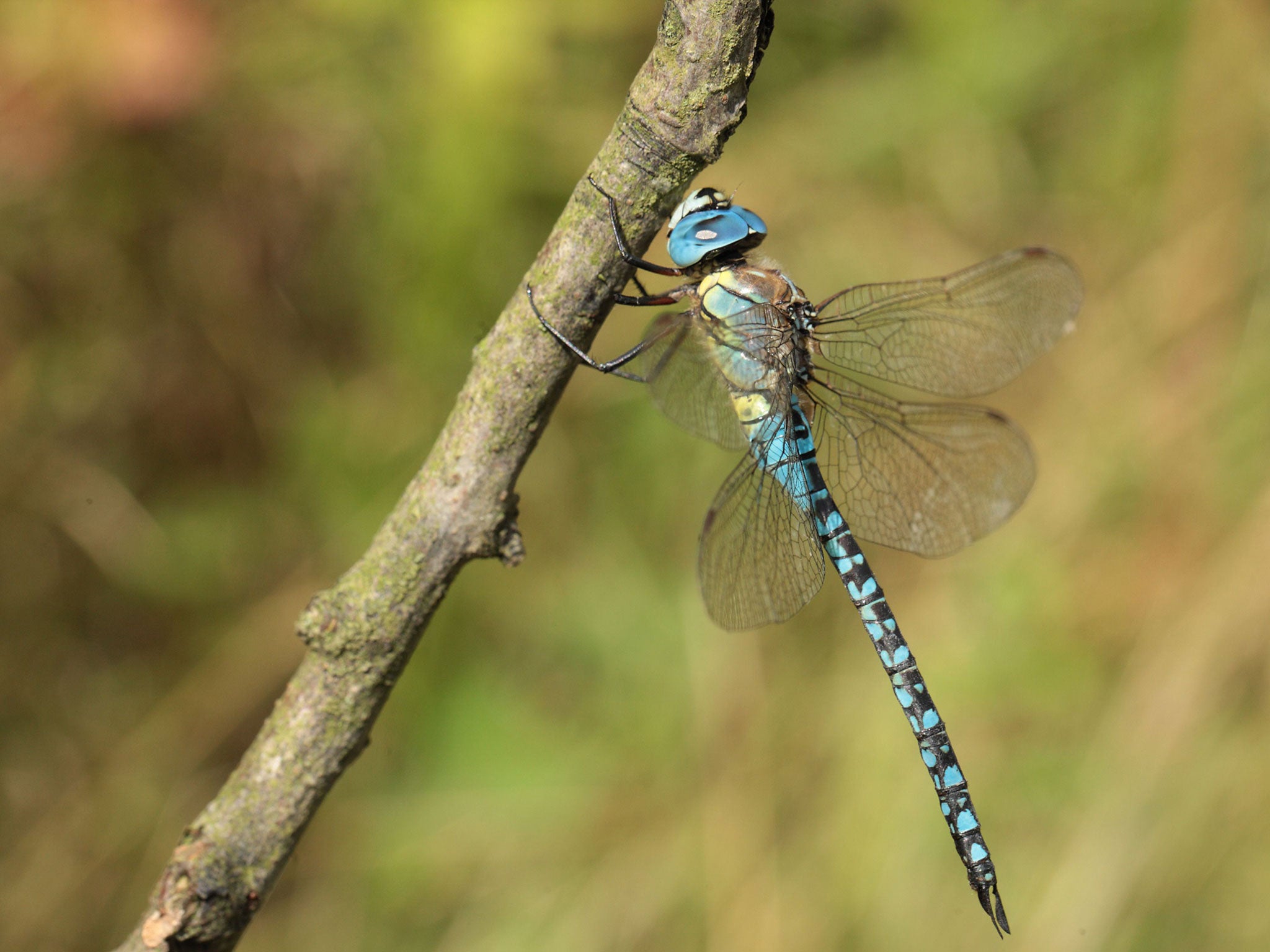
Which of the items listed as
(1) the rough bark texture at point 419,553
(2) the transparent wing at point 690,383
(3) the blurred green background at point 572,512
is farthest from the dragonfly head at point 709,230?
(3) the blurred green background at point 572,512

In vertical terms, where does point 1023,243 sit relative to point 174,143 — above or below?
below

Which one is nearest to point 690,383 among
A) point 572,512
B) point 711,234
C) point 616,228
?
point 711,234

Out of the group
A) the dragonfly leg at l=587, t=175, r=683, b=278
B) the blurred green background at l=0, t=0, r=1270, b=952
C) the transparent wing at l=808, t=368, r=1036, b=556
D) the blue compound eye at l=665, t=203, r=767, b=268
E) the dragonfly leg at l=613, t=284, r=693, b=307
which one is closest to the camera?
the dragonfly leg at l=587, t=175, r=683, b=278

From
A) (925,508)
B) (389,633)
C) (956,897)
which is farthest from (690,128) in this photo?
(956,897)

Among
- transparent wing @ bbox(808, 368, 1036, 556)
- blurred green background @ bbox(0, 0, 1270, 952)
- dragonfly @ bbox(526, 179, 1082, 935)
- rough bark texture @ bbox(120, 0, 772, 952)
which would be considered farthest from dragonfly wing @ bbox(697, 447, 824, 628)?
blurred green background @ bbox(0, 0, 1270, 952)

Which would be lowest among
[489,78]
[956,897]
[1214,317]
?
[956,897]

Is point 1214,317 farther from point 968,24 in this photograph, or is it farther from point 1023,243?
point 968,24

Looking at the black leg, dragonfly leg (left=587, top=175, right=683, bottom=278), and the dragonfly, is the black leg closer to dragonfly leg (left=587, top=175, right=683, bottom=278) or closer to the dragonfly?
the dragonfly
